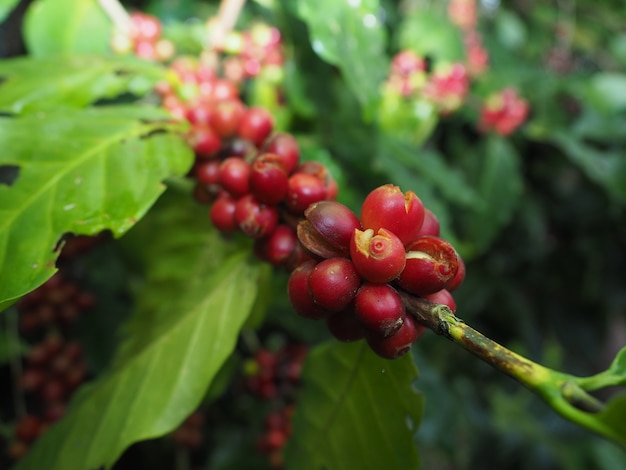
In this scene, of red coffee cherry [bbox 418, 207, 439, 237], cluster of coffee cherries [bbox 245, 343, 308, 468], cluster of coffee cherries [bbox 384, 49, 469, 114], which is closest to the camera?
red coffee cherry [bbox 418, 207, 439, 237]

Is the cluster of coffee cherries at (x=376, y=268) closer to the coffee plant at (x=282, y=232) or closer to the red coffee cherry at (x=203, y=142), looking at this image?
the coffee plant at (x=282, y=232)

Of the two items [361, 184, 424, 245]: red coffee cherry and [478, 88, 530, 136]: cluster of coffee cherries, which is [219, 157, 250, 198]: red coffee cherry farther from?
[478, 88, 530, 136]: cluster of coffee cherries

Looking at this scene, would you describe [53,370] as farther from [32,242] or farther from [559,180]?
[559,180]

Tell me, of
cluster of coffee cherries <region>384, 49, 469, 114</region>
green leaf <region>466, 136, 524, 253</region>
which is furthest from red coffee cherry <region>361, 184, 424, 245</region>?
green leaf <region>466, 136, 524, 253</region>

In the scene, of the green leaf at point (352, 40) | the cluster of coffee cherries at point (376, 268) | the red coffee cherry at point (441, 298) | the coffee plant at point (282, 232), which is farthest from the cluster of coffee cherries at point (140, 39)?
the red coffee cherry at point (441, 298)

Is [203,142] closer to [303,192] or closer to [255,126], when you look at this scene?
→ [255,126]

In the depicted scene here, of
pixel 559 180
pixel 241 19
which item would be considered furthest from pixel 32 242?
pixel 559 180
